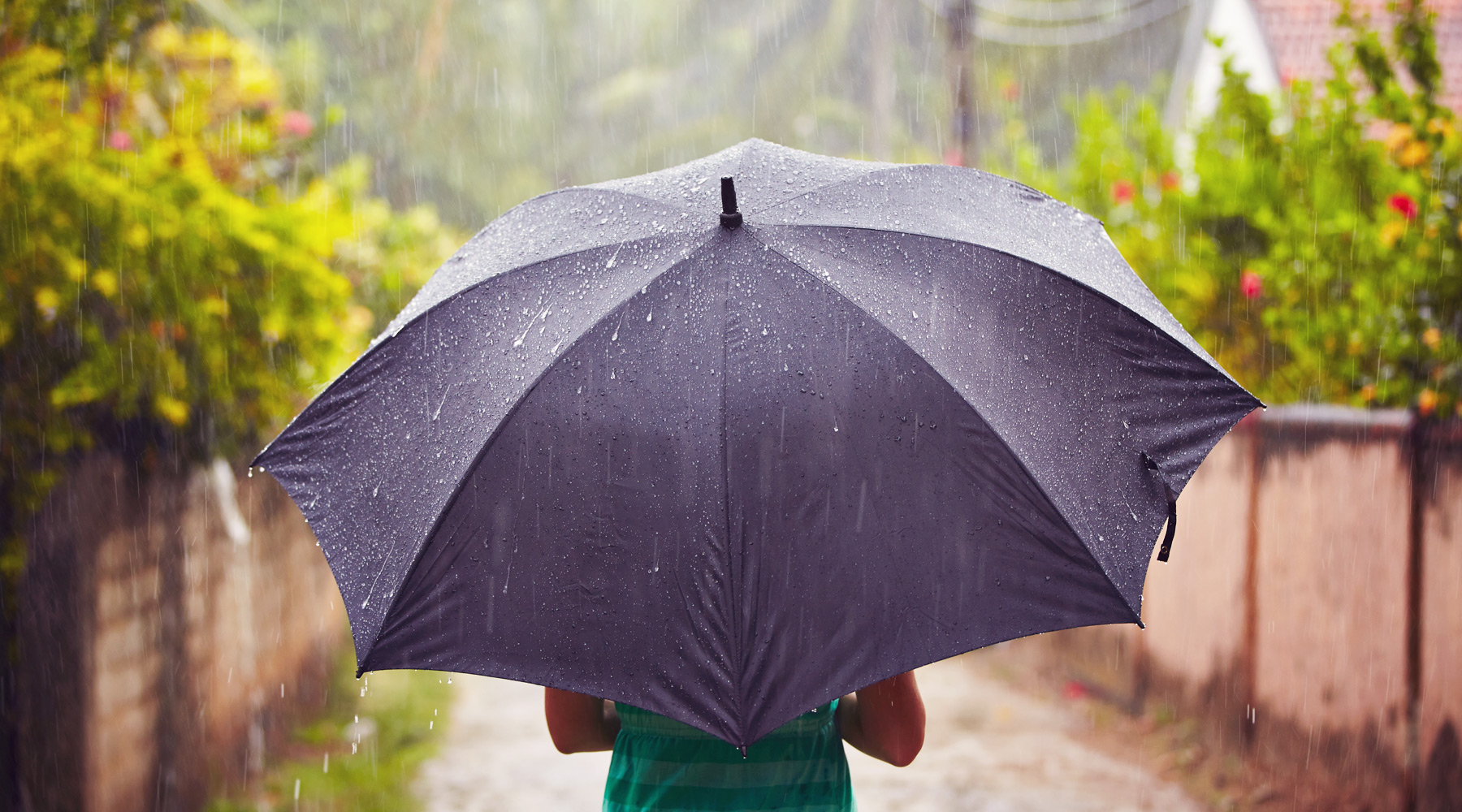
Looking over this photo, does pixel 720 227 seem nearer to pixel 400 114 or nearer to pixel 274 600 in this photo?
pixel 274 600

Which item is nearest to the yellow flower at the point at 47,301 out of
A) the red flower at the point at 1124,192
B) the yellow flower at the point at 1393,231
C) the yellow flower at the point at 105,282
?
the yellow flower at the point at 105,282

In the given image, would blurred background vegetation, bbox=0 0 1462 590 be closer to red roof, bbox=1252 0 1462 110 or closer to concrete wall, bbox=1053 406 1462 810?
concrete wall, bbox=1053 406 1462 810

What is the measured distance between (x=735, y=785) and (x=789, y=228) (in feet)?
3.36

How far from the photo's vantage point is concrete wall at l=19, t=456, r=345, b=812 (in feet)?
14.1

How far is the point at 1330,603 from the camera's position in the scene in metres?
5.21

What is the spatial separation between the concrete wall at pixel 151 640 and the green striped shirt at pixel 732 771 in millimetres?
3080

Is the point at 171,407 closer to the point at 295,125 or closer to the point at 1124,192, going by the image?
the point at 295,125

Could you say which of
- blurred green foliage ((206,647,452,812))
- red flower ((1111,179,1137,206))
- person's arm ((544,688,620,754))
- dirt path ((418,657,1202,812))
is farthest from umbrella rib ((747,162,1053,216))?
red flower ((1111,179,1137,206))

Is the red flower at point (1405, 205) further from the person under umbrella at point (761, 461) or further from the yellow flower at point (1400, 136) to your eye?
the person under umbrella at point (761, 461)

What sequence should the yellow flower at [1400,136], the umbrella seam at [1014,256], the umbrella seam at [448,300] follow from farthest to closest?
the yellow flower at [1400,136] → the umbrella seam at [448,300] → the umbrella seam at [1014,256]

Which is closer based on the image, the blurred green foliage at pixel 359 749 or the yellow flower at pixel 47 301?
the yellow flower at pixel 47 301

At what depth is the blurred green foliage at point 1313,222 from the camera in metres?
4.73

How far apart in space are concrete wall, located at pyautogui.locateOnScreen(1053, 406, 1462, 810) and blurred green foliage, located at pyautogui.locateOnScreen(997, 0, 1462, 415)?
0.30 m

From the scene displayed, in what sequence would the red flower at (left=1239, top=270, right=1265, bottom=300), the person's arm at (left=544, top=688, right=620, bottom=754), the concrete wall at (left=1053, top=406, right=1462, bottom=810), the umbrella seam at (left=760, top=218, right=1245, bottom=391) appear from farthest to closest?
the red flower at (left=1239, top=270, right=1265, bottom=300) → the concrete wall at (left=1053, top=406, right=1462, bottom=810) → the person's arm at (left=544, top=688, right=620, bottom=754) → the umbrella seam at (left=760, top=218, right=1245, bottom=391)
